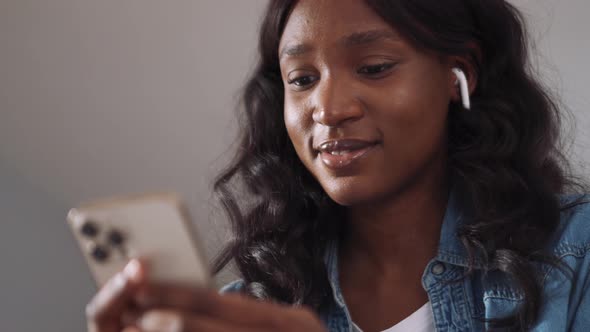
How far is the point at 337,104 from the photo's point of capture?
1.09m

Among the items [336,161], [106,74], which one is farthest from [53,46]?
[336,161]

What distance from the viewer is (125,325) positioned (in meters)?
0.70

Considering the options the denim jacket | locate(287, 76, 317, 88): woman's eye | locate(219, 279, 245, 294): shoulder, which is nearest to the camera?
the denim jacket

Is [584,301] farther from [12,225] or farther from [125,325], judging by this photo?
[12,225]

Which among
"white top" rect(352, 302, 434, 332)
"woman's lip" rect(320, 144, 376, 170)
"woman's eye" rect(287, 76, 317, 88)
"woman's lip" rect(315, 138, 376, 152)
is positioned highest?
"woman's eye" rect(287, 76, 317, 88)

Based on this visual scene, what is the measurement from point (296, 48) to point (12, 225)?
97cm

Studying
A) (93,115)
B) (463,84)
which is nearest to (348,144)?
(463,84)

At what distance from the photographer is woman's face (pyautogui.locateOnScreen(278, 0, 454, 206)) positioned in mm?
1095

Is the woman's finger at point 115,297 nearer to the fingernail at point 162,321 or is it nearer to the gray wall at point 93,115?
the fingernail at point 162,321

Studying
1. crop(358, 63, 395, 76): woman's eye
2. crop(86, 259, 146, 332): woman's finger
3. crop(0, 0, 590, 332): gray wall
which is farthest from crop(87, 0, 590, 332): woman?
crop(0, 0, 590, 332): gray wall

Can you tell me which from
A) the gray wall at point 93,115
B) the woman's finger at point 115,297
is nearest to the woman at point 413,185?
the woman's finger at point 115,297

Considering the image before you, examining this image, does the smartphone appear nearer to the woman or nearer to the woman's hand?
the woman's hand

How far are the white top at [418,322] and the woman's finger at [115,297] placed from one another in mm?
540

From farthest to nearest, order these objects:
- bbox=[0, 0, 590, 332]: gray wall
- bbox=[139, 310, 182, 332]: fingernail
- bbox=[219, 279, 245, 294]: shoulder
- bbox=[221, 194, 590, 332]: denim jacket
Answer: bbox=[0, 0, 590, 332]: gray wall < bbox=[219, 279, 245, 294]: shoulder < bbox=[221, 194, 590, 332]: denim jacket < bbox=[139, 310, 182, 332]: fingernail
